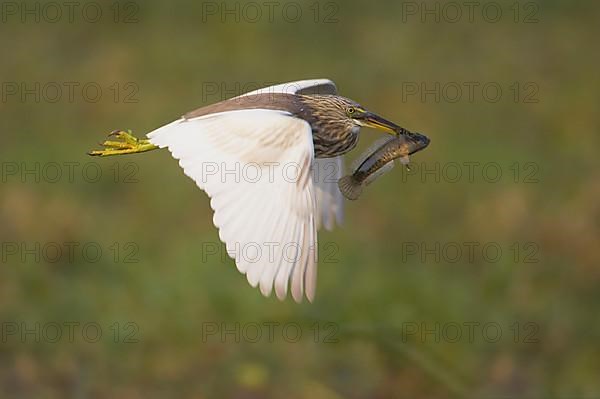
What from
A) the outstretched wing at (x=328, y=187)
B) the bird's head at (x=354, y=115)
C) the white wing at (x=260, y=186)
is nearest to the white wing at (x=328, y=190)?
the outstretched wing at (x=328, y=187)

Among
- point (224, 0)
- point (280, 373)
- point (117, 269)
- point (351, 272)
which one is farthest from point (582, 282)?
point (224, 0)

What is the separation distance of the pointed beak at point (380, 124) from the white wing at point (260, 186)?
1.68 ft

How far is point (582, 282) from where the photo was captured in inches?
336

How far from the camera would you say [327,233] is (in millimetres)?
8375

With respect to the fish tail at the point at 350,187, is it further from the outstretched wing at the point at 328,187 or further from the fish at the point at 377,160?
the outstretched wing at the point at 328,187

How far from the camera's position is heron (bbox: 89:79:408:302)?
194 inches

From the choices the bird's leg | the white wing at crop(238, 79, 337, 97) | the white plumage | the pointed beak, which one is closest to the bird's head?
the pointed beak

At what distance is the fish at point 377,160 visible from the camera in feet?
18.1

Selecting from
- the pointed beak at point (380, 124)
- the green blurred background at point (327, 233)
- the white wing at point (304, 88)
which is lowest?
the green blurred background at point (327, 233)

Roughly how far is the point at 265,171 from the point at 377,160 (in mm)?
628

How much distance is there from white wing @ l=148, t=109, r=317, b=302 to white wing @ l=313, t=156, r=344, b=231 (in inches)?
36.2

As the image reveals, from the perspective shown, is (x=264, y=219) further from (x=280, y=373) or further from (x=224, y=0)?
(x=224, y=0)

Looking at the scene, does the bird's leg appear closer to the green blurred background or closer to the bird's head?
the bird's head

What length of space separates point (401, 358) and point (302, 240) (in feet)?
8.78
